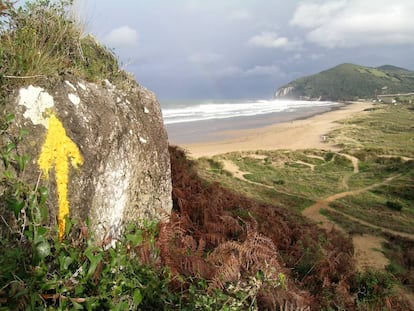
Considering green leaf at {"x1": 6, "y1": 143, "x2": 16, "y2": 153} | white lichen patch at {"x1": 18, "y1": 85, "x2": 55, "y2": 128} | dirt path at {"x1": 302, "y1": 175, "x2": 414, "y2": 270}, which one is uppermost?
white lichen patch at {"x1": 18, "y1": 85, "x2": 55, "y2": 128}

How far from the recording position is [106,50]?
529 centimetres

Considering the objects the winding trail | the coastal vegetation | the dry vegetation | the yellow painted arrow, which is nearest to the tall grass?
the coastal vegetation

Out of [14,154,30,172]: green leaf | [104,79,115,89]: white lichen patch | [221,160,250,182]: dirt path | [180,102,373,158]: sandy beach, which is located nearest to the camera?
[14,154,30,172]: green leaf

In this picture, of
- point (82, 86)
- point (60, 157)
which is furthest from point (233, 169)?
point (60, 157)

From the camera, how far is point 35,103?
3352mm

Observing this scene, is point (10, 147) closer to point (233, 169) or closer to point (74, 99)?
point (74, 99)

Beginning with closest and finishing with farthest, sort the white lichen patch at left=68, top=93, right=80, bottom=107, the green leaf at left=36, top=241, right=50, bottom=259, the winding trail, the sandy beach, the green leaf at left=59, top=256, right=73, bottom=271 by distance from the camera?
1. the green leaf at left=36, top=241, right=50, bottom=259
2. the green leaf at left=59, top=256, right=73, bottom=271
3. the white lichen patch at left=68, top=93, right=80, bottom=107
4. the winding trail
5. the sandy beach

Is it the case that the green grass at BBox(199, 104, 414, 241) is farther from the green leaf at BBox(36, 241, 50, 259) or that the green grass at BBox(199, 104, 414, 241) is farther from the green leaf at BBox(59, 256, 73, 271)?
the green leaf at BBox(36, 241, 50, 259)

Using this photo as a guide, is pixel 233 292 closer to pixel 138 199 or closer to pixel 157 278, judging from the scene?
pixel 157 278

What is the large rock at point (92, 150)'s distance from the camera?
10.7 feet

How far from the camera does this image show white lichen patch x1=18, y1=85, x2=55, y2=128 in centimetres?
328

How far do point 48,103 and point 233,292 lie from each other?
276 centimetres

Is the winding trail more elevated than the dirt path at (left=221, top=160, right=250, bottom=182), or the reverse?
the dirt path at (left=221, top=160, right=250, bottom=182)

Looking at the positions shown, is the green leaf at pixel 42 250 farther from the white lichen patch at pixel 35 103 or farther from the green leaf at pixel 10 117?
the white lichen patch at pixel 35 103
